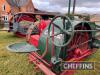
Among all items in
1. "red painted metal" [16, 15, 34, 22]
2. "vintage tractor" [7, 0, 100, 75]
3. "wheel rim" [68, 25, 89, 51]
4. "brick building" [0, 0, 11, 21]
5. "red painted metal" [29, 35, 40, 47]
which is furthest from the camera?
"brick building" [0, 0, 11, 21]

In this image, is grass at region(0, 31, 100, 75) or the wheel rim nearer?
the wheel rim

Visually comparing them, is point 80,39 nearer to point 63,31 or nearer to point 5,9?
point 63,31

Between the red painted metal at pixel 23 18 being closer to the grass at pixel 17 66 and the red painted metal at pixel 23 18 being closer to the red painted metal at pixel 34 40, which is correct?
the grass at pixel 17 66

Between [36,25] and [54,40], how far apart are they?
86.0 inches

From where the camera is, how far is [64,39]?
4582 mm

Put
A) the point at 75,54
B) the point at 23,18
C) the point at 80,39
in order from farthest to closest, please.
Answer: the point at 23,18
the point at 80,39
the point at 75,54

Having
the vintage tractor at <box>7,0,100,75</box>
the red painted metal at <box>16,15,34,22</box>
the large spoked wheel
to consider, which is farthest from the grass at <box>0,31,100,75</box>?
the red painted metal at <box>16,15,34,22</box>

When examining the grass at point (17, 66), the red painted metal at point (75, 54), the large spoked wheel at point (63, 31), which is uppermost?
the large spoked wheel at point (63, 31)

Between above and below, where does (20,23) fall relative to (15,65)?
above

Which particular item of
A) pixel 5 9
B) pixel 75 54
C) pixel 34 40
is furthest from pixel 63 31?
pixel 5 9

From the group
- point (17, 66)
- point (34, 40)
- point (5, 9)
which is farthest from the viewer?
point (5, 9)

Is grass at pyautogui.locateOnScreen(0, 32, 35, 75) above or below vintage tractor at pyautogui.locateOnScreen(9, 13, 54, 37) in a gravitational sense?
below

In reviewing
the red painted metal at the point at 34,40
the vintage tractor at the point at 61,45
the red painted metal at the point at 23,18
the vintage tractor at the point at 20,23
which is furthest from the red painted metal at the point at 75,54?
the red painted metal at the point at 23,18

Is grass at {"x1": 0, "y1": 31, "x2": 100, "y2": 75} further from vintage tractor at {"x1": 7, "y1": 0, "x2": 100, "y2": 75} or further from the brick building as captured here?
the brick building
